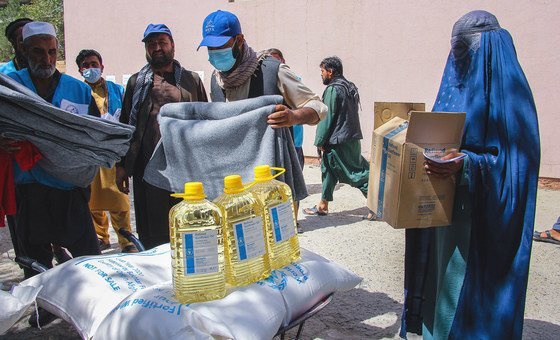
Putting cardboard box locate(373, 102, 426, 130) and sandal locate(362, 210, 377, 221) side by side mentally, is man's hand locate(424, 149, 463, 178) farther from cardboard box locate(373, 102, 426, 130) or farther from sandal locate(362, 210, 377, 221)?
sandal locate(362, 210, 377, 221)

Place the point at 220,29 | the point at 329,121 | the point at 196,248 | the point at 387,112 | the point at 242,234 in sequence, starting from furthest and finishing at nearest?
1. the point at 329,121
2. the point at 220,29
3. the point at 387,112
4. the point at 242,234
5. the point at 196,248

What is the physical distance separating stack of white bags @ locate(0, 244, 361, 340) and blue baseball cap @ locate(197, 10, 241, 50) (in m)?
1.08

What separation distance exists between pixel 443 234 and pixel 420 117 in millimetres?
769

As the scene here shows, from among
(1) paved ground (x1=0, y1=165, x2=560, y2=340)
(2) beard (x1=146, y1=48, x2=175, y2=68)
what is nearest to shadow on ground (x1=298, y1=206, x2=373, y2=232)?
(1) paved ground (x1=0, y1=165, x2=560, y2=340)

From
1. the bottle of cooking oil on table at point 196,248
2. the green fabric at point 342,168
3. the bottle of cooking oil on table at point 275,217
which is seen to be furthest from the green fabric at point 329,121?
the bottle of cooking oil on table at point 196,248

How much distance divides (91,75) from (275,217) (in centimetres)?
390

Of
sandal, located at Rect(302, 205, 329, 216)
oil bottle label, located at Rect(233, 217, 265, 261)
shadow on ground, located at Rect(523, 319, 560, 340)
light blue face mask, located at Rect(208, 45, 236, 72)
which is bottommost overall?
sandal, located at Rect(302, 205, 329, 216)

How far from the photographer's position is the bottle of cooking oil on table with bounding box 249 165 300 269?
184cm

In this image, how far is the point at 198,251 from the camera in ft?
5.20

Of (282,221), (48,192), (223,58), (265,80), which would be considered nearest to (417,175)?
(282,221)

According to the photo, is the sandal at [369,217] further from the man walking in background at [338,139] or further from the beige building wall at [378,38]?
the beige building wall at [378,38]

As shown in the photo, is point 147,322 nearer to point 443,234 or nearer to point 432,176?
point 432,176

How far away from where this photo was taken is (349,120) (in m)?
6.05

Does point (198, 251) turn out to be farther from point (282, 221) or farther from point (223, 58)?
point (223, 58)
